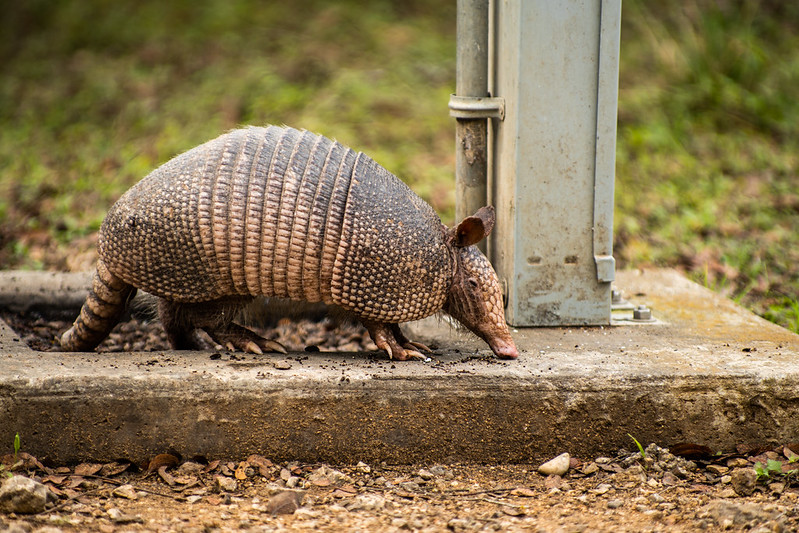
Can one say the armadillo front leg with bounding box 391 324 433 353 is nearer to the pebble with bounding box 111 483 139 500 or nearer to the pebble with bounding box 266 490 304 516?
the pebble with bounding box 266 490 304 516

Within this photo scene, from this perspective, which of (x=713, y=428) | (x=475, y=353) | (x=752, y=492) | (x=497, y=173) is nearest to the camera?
(x=752, y=492)

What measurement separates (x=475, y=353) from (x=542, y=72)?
1.43 metres

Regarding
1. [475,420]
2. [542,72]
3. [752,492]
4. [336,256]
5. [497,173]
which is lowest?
[752,492]

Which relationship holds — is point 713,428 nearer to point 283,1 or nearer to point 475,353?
point 475,353

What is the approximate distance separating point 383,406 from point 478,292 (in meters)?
0.73

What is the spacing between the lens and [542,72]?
14.2ft

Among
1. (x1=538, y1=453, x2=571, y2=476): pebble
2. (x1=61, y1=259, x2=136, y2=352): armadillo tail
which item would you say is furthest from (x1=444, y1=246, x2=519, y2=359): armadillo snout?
(x1=61, y1=259, x2=136, y2=352): armadillo tail

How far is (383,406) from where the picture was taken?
12.6 feet

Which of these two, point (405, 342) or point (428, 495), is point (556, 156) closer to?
point (405, 342)

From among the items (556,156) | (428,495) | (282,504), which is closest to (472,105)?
(556,156)

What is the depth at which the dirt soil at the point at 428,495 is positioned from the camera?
3.36 m

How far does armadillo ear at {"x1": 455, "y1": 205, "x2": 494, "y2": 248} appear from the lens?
4020mm

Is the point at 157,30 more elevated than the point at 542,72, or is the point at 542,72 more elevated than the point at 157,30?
the point at 157,30

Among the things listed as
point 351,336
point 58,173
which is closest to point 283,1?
point 58,173
